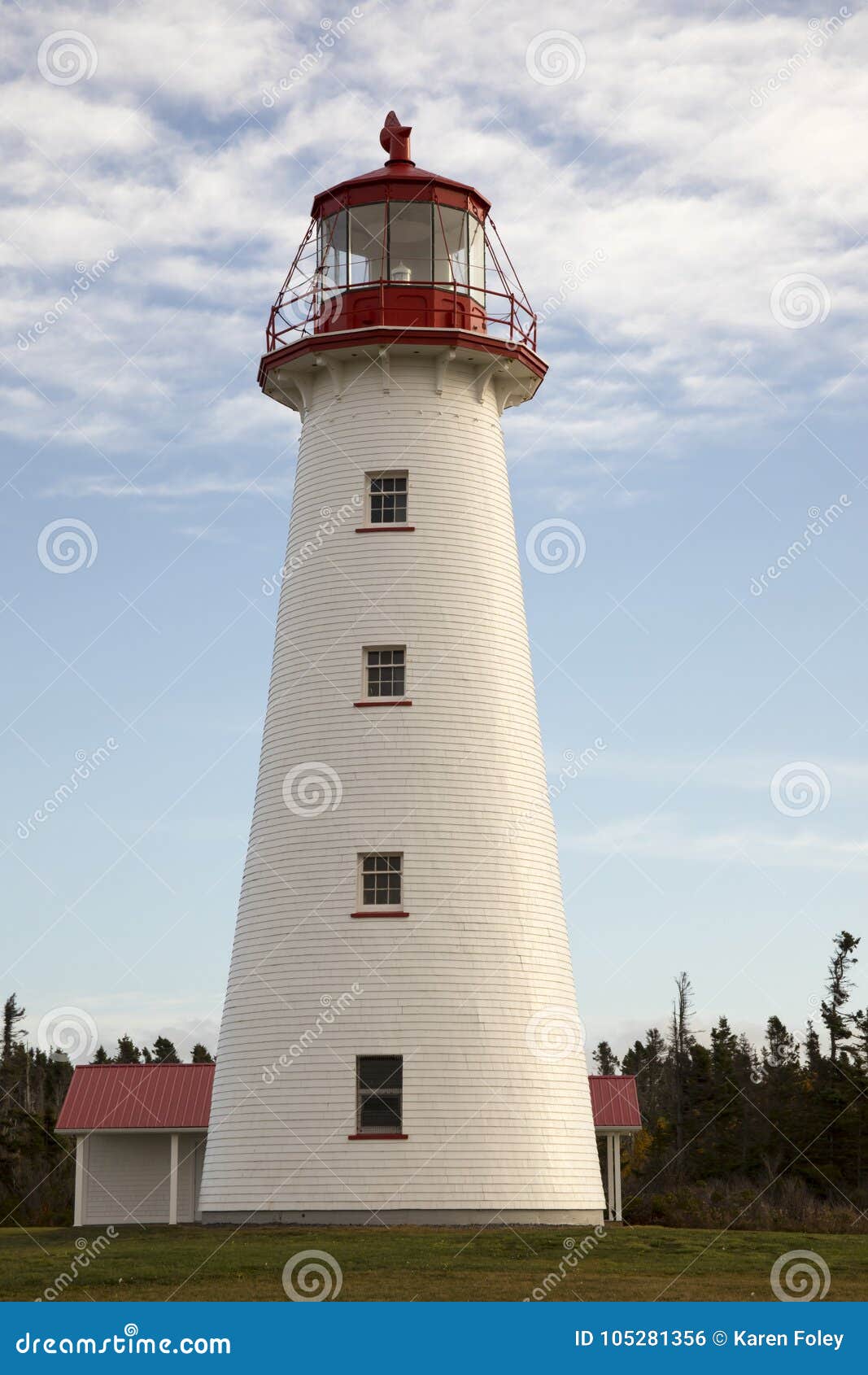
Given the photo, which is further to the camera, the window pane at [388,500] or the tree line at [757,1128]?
the tree line at [757,1128]

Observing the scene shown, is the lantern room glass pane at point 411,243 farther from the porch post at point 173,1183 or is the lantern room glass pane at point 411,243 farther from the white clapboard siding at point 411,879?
the porch post at point 173,1183

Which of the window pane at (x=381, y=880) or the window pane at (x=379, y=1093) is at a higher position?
the window pane at (x=381, y=880)

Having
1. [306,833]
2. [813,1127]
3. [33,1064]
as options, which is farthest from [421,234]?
[33,1064]

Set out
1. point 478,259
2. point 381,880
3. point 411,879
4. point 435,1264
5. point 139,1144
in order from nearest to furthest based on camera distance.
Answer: point 435,1264
point 411,879
point 381,880
point 478,259
point 139,1144

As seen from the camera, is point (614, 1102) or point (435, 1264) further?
point (614, 1102)

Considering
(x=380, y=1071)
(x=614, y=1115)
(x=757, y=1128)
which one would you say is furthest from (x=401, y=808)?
(x=757, y=1128)

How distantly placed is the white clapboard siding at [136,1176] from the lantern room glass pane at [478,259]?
18557mm

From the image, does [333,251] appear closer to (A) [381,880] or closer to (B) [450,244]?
(B) [450,244]

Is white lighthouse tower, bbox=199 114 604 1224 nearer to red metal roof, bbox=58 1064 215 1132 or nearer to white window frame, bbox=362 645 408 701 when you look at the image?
white window frame, bbox=362 645 408 701

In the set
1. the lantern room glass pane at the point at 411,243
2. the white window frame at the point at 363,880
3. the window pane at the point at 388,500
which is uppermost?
the lantern room glass pane at the point at 411,243

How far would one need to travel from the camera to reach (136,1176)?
35438 millimetres

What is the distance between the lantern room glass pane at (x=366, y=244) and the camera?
104ft

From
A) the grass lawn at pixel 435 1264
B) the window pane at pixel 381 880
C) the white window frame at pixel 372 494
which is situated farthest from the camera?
the white window frame at pixel 372 494

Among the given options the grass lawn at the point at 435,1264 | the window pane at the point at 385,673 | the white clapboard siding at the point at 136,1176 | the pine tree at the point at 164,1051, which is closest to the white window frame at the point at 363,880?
the window pane at the point at 385,673
